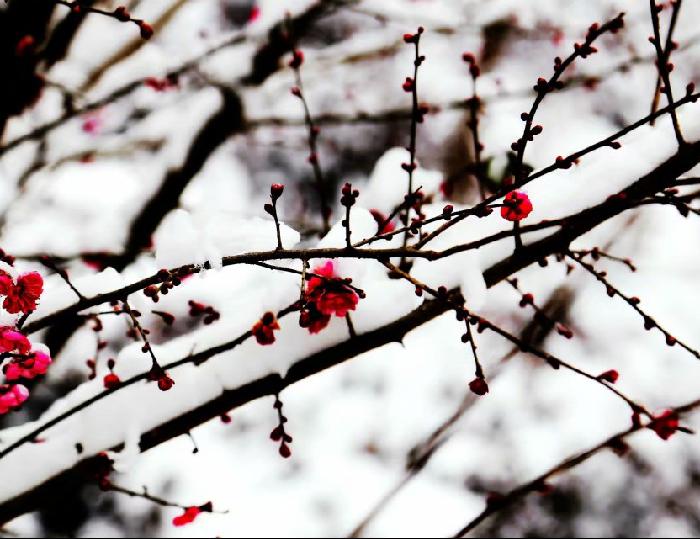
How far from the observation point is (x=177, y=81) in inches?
158

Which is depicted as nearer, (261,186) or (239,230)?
(239,230)

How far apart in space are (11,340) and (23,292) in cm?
14

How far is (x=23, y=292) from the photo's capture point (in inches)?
54.5

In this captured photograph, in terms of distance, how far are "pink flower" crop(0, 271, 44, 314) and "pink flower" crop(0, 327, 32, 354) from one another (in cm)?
6

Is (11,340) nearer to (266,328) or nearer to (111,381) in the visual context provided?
(111,381)

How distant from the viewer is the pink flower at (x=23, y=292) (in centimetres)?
138

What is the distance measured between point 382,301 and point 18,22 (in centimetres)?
246

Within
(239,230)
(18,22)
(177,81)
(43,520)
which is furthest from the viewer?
(43,520)

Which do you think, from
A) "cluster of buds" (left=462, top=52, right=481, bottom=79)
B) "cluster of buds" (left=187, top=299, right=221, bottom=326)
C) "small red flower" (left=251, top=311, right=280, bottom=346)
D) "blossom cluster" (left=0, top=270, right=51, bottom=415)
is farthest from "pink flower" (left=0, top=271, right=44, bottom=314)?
"cluster of buds" (left=462, top=52, right=481, bottom=79)

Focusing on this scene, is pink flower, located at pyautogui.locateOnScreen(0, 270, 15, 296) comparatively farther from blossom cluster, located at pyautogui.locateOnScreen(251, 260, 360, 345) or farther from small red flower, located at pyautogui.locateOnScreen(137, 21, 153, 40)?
small red flower, located at pyautogui.locateOnScreen(137, 21, 153, 40)

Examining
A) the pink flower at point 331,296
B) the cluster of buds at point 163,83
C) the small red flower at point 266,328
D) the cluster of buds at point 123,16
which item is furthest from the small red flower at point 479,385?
the cluster of buds at point 163,83

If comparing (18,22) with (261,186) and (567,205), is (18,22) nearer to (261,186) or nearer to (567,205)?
(567,205)

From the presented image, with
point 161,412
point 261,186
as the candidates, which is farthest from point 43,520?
point 161,412

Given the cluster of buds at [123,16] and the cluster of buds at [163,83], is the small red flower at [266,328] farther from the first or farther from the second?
the cluster of buds at [163,83]
